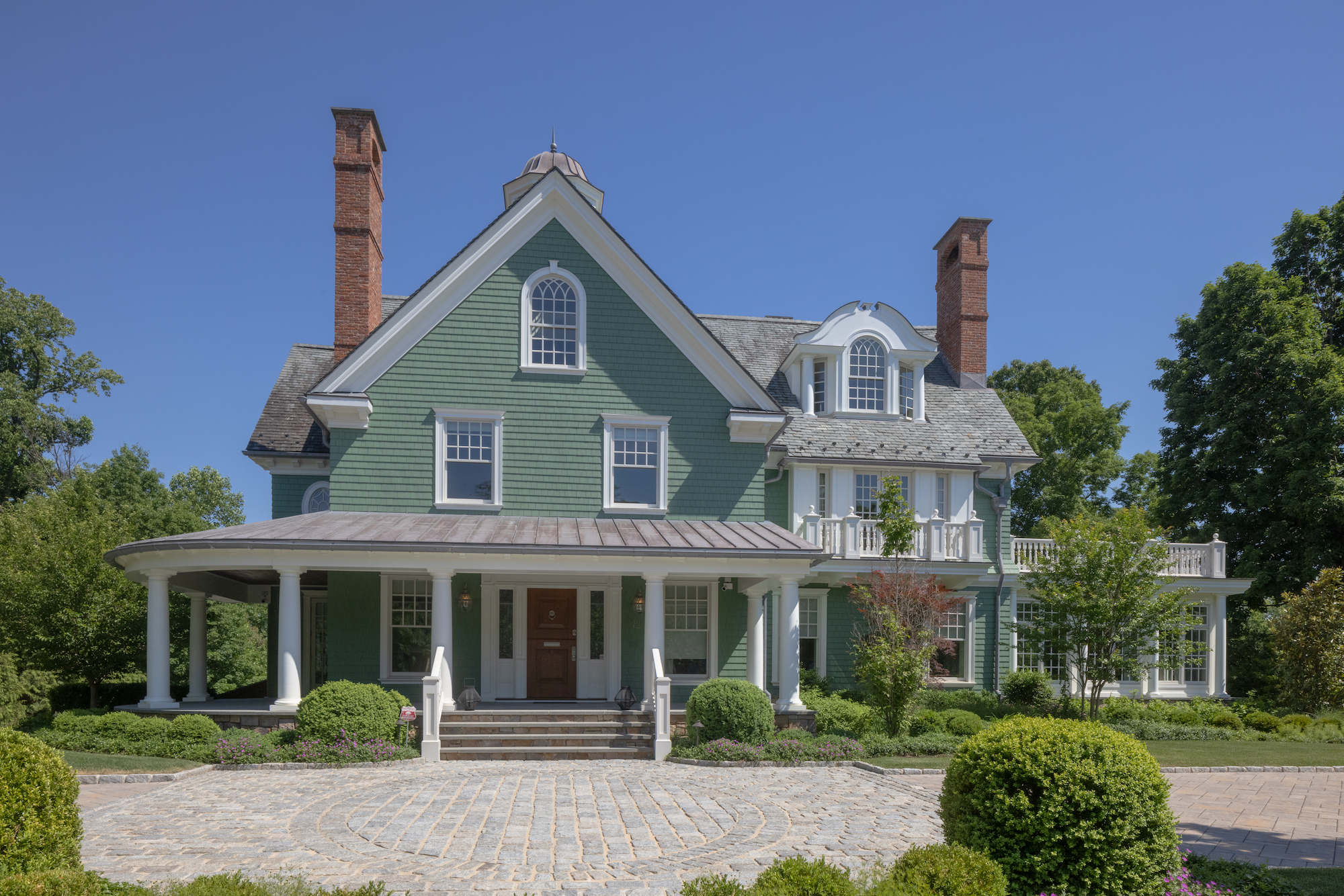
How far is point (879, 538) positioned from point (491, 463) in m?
10.2

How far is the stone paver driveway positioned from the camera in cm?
803

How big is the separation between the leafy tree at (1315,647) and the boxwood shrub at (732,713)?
1568cm

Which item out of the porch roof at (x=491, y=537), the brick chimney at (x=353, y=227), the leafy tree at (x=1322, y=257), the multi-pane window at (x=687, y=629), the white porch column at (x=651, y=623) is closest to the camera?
the porch roof at (x=491, y=537)

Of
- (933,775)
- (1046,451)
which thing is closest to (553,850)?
(933,775)

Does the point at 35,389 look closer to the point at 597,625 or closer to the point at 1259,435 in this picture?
the point at 597,625

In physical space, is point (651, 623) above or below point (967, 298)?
below

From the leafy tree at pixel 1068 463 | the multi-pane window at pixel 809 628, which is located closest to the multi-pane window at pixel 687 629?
the multi-pane window at pixel 809 628

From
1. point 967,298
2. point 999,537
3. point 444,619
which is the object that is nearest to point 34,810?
point 444,619

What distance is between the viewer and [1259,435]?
28734 mm

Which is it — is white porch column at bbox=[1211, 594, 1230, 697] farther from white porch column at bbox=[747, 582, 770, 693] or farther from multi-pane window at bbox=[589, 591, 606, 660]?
multi-pane window at bbox=[589, 591, 606, 660]

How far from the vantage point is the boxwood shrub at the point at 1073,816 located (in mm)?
6793

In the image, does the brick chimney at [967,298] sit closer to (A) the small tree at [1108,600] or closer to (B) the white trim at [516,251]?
(A) the small tree at [1108,600]

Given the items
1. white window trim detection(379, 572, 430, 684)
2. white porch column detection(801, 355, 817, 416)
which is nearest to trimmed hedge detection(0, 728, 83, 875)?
white window trim detection(379, 572, 430, 684)

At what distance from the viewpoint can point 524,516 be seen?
18.6 meters
